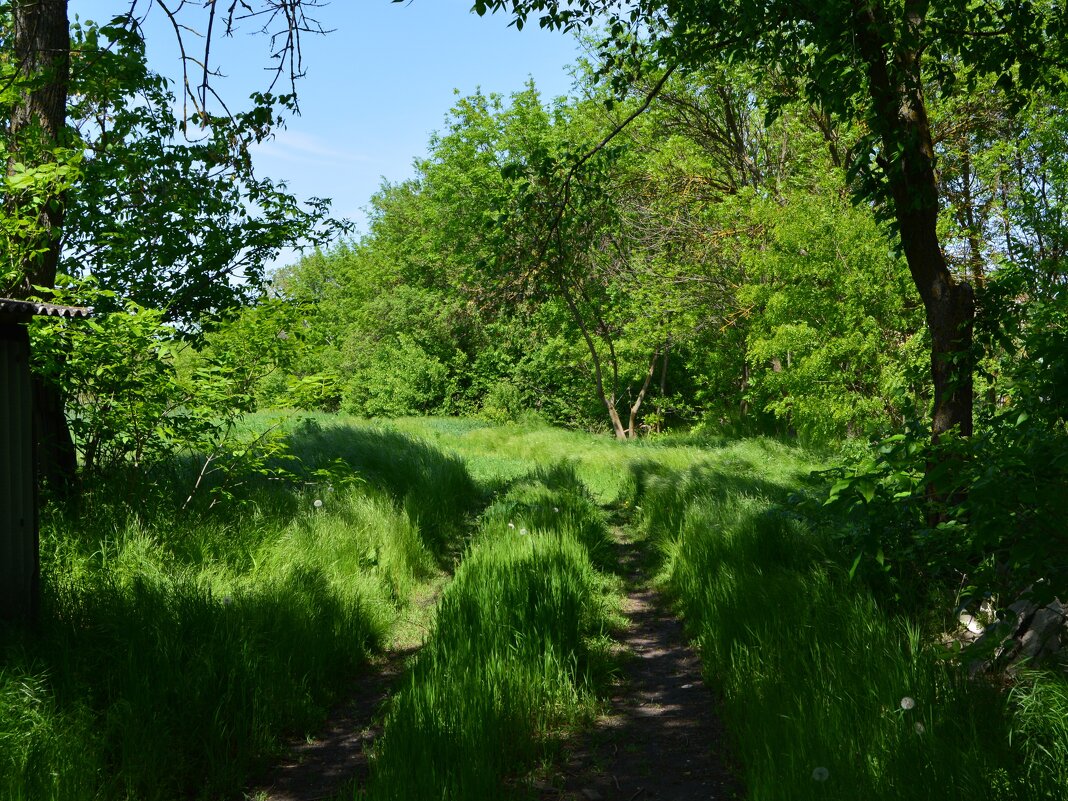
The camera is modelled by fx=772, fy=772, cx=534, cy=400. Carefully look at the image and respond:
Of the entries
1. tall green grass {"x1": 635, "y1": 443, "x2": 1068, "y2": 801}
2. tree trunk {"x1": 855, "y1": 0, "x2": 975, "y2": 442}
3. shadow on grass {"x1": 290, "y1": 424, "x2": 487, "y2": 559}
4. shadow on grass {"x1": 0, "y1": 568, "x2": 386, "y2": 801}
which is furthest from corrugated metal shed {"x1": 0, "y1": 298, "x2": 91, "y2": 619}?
tree trunk {"x1": 855, "y1": 0, "x2": 975, "y2": 442}

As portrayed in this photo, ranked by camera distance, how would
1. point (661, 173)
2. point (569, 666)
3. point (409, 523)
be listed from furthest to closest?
1. point (661, 173)
2. point (409, 523)
3. point (569, 666)

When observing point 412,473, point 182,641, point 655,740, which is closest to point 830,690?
point 655,740

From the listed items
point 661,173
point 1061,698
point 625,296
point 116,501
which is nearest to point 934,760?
point 1061,698

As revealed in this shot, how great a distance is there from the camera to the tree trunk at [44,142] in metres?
6.66

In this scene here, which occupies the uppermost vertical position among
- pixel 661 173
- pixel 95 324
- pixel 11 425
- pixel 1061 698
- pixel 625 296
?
pixel 661 173

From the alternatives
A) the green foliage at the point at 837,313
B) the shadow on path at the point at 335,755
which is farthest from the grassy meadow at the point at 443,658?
the green foliage at the point at 837,313

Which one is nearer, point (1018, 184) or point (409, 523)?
point (409, 523)

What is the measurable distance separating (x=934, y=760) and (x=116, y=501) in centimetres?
639

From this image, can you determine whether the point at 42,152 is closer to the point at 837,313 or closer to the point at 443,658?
the point at 443,658

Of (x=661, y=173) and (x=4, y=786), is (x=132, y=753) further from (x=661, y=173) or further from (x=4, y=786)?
(x=661, y=173)

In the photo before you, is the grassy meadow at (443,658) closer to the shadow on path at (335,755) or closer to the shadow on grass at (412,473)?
the shadow on path at (335,755)

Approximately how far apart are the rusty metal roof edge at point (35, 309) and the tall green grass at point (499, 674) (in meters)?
3.26

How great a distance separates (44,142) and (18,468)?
335cm

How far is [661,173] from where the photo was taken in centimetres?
2305
